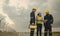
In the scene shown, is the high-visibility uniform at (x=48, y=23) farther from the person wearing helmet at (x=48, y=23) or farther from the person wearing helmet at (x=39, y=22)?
the person wearing helmet at (x=39, y=22)

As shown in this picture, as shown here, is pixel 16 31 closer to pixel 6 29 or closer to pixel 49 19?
pixel 6 29

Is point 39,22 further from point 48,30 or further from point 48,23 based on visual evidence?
point 48,30

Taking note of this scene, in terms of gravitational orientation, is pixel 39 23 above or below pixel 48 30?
above

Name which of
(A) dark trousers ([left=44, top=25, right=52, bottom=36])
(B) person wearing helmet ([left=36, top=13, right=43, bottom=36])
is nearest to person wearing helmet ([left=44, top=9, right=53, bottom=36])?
(A) dark trousers ([left=44, top=25, right=52, bottom=36])

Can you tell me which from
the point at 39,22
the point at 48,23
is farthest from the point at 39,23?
the point at 48,23

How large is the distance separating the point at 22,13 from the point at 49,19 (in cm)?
138

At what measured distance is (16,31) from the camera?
27.2 feet

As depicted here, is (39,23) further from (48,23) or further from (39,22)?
(48,23)

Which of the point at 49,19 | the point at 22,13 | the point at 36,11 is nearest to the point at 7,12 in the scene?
the point at 22,13

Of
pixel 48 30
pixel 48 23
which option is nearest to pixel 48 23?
pixel 48 23

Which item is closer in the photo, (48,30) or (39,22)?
(39,22)

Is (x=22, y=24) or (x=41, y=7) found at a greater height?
(x=41, y=7)

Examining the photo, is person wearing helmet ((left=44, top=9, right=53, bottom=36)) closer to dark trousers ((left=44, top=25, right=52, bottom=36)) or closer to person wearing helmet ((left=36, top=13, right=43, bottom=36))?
dark trousers ((left=44, top=25, right=52, bottom=36))

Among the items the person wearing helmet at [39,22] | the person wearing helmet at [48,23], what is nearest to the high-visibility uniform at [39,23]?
the person wearing helmet at [39,22]
